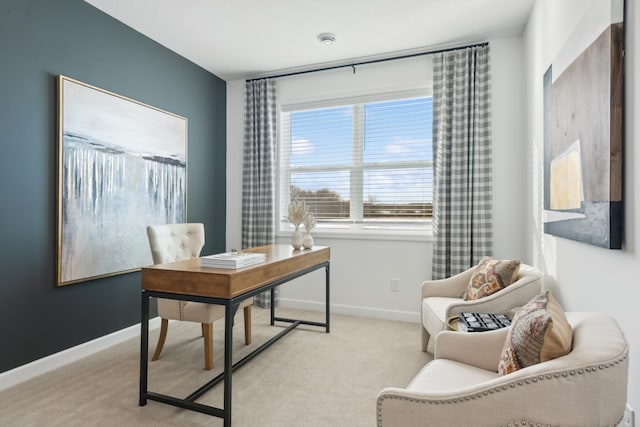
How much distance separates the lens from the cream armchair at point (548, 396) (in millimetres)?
1044

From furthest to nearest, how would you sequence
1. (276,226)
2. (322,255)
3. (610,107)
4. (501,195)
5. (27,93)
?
(276,226), (501,195), (322,255), (27,93), (610,107)

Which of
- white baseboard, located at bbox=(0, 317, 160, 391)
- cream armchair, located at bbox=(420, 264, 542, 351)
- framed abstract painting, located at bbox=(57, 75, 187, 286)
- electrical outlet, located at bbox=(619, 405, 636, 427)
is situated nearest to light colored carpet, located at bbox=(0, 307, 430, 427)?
white baseboard, located at bbox=(0, 317, 160, 391)

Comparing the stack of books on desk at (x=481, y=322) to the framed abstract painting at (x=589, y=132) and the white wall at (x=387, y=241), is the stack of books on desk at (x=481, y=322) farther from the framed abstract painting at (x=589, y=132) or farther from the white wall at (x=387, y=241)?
the white wall at (x=387, y=241)

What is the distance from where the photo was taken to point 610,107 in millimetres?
1439

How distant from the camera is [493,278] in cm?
250

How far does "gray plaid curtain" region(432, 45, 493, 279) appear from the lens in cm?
337

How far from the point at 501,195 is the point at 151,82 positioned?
334 cm

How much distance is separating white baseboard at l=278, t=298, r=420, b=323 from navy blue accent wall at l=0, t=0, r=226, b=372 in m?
1.59

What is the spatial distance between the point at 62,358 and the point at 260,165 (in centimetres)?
251

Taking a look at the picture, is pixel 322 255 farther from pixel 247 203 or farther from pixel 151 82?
pixel 151 82

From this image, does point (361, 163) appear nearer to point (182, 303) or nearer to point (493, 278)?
point (493, 278)

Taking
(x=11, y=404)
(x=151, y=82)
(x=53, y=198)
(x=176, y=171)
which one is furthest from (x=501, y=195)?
(x=11, y=404)

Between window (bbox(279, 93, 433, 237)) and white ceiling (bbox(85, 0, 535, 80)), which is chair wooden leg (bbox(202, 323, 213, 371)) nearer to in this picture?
window (bbox(279, 93, 433, 237))

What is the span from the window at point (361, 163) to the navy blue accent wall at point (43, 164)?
5.60 ft
